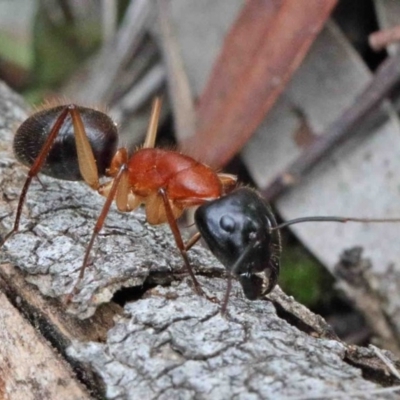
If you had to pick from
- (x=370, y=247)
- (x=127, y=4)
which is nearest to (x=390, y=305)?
(x=370, y=247)

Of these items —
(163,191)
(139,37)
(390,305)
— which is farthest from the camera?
(139,37)

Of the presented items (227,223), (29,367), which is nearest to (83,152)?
(227,223)

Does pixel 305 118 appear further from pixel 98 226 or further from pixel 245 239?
pixel 98 226

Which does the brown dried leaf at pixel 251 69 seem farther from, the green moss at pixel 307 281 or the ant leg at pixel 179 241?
the ant leg at pixel 179 241

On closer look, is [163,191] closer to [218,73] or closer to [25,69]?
[218,73]

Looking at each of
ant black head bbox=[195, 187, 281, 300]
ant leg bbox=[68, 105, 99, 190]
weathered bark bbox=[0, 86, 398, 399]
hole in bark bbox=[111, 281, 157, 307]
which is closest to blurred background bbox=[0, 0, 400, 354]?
ant leg bbox=[68, 105, 99, 190]

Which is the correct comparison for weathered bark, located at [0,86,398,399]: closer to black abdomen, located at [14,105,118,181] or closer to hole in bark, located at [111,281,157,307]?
hole in bark, located at [111,281,157,307]

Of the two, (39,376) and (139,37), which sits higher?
(139,37)
